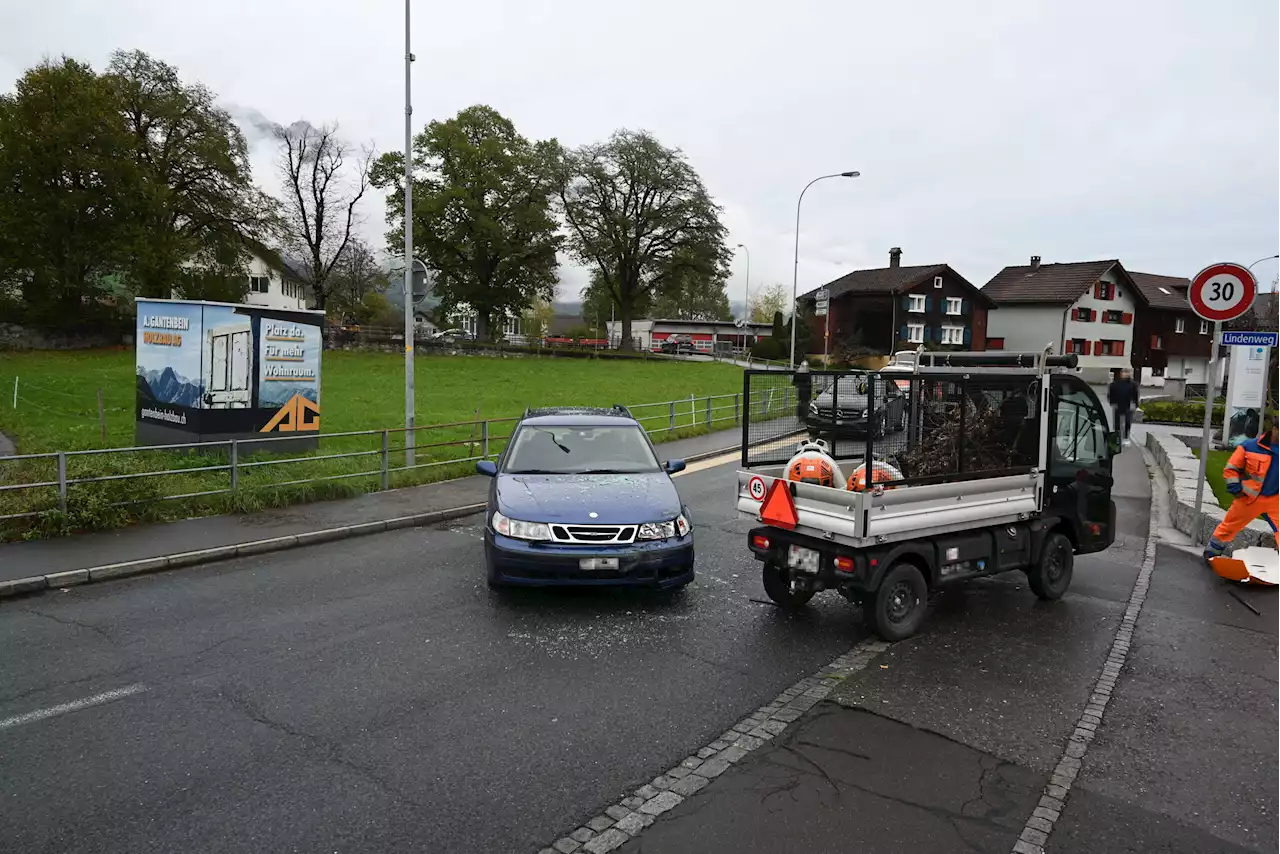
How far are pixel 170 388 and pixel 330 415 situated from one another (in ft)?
26.9

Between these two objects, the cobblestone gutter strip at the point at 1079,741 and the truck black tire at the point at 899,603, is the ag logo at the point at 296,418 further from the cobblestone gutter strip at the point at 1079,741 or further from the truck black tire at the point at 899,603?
the cobblestone gutter strip at the point at 1079,741

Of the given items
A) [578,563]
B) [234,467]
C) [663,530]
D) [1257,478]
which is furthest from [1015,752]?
[234,467]

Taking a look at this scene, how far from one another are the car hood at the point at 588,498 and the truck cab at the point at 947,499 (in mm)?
830

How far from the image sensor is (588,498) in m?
7.16

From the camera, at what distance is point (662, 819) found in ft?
12.3

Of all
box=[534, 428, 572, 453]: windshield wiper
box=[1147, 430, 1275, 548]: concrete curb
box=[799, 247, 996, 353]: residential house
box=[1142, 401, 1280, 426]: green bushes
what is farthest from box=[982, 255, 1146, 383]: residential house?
box=[534, 428, 572, 453]: windshield wiper

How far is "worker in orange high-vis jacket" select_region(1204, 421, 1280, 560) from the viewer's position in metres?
7.97

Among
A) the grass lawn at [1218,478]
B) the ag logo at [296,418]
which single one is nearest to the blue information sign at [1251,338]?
the grass lawn at [1218,478]

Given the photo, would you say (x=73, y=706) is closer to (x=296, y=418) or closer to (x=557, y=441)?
(x=557, y=441)

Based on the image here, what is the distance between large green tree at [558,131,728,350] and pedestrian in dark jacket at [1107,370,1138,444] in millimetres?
41686

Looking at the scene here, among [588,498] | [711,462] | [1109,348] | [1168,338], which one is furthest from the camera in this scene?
[1168,338]

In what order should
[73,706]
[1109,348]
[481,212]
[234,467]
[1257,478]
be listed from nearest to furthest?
[73,706], [1257,478], [234,467], [481,212], [1109,348]

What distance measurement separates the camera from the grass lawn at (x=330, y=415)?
9.65m

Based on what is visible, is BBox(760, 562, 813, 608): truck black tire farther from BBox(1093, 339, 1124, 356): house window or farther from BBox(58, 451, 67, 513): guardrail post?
BBox(1093, 339, 1124, 356): house window
